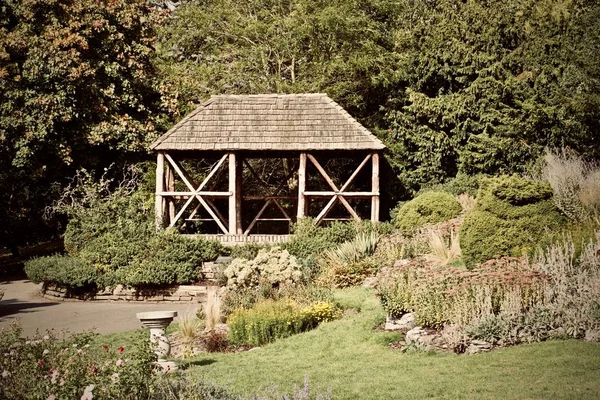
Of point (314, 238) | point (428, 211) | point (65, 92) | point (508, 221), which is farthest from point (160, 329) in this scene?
point (65, 92)

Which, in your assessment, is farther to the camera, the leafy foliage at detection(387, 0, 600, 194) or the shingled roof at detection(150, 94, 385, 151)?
the leafy foliage at detection(387, 0, 600, 194)

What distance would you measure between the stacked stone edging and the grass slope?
262 inches

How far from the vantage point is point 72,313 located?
54.3 feet

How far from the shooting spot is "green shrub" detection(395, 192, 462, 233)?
19906mm

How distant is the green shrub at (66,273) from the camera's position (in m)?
18.8

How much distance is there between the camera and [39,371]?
26.2 feet

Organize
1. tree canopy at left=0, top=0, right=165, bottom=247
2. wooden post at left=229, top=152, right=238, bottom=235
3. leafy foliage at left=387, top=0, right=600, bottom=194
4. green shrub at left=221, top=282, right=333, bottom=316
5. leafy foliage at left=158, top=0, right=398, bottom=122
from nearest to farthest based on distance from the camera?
green shrub at left=221, top=282, right=333, bottom=316
wooden post at left=229, top=152, right=238, bottom=235
leafy foliage at left=387, top=0, right=600, bottom=194
tree canopy at left=0, top=0, right=165, bottom=247
leafy foliage at left=158, top=0, right=398, bottom=122

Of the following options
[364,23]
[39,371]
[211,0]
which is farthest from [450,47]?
[39,371]

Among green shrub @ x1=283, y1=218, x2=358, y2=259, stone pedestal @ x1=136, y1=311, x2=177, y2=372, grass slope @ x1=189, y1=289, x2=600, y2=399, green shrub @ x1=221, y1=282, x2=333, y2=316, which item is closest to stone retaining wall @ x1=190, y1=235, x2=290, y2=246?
green shrub @ x1=283, y1=218, x2=358, y2=259

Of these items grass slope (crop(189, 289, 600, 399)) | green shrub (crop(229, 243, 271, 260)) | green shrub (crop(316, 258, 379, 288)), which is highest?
green shrub (crop(229, 243, 271, 260))

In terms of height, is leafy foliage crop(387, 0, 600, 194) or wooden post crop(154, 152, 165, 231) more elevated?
leafy foliage crop(387, 0, 600, 194)

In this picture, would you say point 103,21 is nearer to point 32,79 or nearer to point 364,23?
point 32,79

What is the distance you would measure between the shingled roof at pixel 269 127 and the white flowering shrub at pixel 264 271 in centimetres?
623

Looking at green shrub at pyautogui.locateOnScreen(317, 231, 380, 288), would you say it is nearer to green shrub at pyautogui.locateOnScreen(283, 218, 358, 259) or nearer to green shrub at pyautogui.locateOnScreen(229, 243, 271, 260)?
green shrub at pyautogui.locateOnScreen(283, 218, 358, 259)
